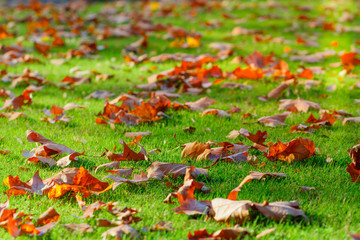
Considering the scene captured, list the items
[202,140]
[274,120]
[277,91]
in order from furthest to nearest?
[277,91]
[274,120]
[202,140]

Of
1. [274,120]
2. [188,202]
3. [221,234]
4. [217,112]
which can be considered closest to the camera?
[221,234]

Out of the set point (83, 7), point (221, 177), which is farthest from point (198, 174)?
point (83, 7)

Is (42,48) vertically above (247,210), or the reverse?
(247,210)

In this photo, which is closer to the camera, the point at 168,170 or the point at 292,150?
the point at 168,170

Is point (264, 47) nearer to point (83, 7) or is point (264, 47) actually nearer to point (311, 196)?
point (311, 196)

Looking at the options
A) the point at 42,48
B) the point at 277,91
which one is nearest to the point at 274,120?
the point at 277,91

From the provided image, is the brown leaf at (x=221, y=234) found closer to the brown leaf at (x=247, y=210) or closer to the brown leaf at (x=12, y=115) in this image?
the brown leaf at (x=247, y=210)

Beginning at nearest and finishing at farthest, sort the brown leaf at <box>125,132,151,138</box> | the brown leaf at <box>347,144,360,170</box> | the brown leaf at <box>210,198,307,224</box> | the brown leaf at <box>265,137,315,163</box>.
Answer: the brown leaf at <box>210,198,307,224</box> → the brown leaf at <box>347,144,360,170</box> → the brown leaf at <box>265,137,315,163</box> → the brown leaf at <box>125,132,151,138</box>

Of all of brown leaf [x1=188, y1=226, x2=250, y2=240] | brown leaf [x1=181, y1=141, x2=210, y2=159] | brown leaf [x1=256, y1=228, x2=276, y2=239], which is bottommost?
brown leaf [x1=181, y1=141, x2=210, y2=159]

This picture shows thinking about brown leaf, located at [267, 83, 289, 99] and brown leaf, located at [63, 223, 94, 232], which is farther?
brown leaf, located at [267, 83, 289, 99]

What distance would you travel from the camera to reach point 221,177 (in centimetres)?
237

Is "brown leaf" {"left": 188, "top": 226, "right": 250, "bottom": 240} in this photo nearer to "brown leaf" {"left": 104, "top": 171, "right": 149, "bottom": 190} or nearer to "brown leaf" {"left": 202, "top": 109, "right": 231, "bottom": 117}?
"brown leaf" {"left": 104, "top": 171, "right": 149, "bottom": 190}

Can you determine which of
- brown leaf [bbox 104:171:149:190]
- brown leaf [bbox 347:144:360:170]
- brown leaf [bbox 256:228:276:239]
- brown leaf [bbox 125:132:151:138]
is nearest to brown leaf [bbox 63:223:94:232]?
brown leaf [bbox 104:171:149:190]

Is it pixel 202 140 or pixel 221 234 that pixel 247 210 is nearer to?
pixel 221 234
